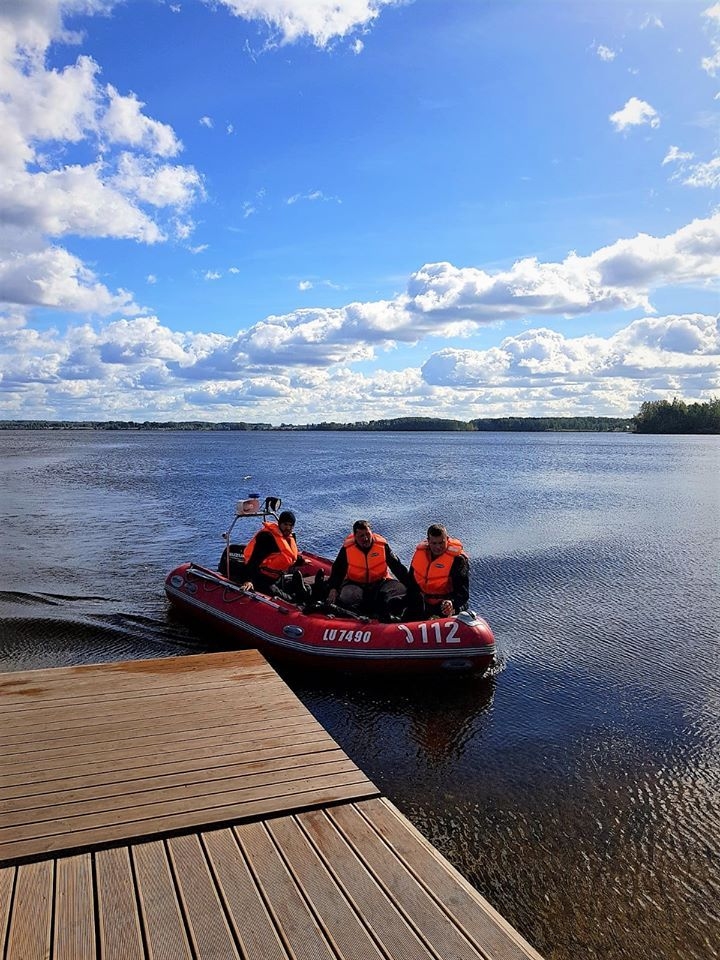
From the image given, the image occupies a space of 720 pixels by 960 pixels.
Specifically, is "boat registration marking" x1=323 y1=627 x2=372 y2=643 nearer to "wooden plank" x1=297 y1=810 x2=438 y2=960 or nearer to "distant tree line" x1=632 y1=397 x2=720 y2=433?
"wooden plank" x1=297 y1=810 x2=438 y2=960

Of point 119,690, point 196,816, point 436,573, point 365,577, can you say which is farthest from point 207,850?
point 365,577

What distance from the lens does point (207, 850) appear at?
323 centimetres

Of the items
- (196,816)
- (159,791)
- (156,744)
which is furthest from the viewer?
(156,744)

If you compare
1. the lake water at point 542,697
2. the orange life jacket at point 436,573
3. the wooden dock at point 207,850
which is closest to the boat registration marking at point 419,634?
the lake water at point 542,697

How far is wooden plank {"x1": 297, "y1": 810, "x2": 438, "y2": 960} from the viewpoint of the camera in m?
2.67

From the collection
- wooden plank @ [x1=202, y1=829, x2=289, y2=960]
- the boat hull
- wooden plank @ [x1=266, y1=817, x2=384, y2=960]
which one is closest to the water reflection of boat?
the boat hull

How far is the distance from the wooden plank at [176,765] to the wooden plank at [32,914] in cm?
62

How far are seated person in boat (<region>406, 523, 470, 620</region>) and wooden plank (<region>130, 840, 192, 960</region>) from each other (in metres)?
5.01

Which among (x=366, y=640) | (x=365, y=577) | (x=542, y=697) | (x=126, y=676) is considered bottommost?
(x=542, y=697)

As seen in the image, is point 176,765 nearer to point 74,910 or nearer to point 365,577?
point 74,910

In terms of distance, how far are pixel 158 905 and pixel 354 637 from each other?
464cm

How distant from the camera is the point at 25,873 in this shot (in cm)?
306

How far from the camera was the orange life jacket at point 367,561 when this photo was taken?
8398 millimetres

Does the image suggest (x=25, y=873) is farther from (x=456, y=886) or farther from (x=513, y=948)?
(x=513, y=948)
